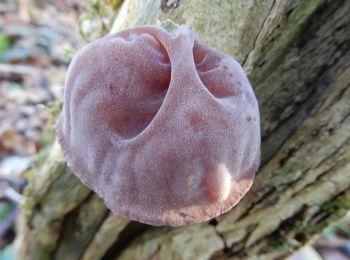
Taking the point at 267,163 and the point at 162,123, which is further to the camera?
the point at 267,163

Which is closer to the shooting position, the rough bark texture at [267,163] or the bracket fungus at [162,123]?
the bracket fungus at [162,123]

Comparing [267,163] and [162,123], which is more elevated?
[162,123]

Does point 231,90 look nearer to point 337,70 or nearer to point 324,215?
point 337,70

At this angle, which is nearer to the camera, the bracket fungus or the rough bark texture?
the bracket fungus
